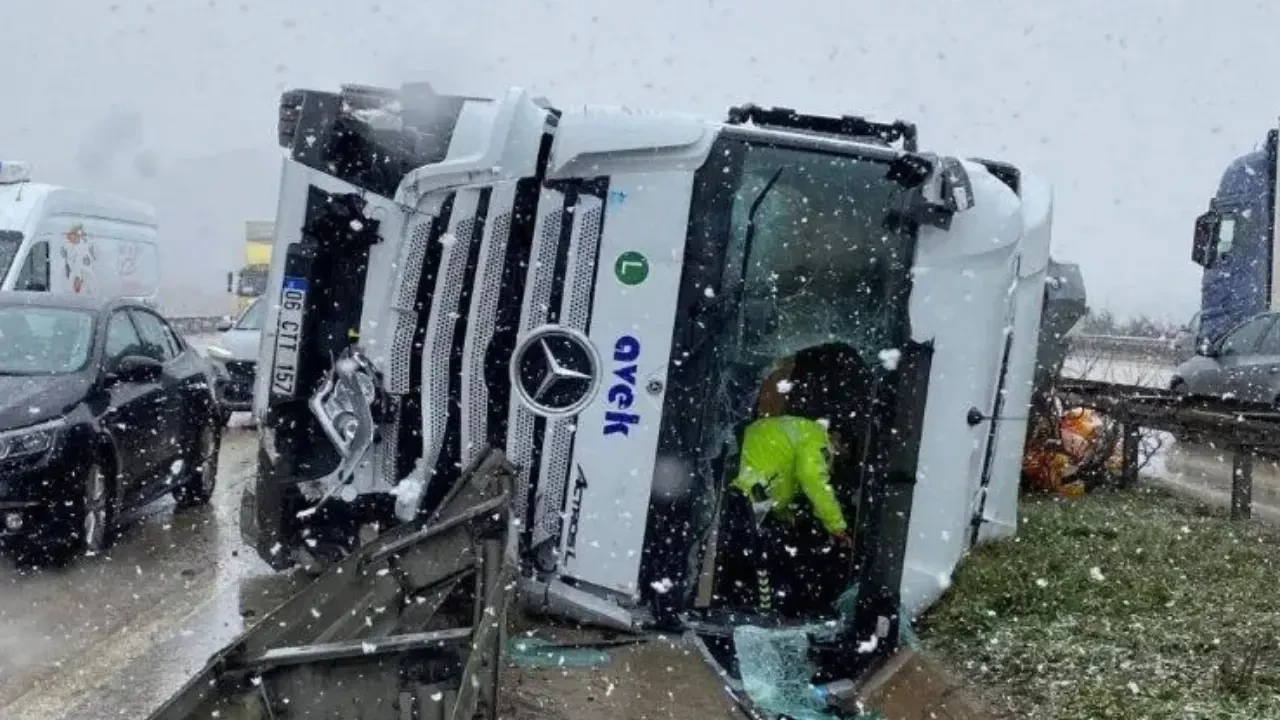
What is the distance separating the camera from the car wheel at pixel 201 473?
9.71 m

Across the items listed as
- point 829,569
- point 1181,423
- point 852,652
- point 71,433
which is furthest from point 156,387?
point 1181,423

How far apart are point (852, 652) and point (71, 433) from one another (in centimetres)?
453

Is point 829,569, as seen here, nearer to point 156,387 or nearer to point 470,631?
point 470,631

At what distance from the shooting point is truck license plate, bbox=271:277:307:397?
5.71 meters

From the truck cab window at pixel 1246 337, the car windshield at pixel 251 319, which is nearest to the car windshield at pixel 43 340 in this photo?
the car windshield at pixel 251 319

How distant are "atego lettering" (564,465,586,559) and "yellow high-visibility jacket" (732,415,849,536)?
78 cm

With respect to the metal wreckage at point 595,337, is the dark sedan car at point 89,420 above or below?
below

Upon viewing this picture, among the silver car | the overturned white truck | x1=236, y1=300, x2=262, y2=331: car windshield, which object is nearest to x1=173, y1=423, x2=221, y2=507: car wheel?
the overturned white truck

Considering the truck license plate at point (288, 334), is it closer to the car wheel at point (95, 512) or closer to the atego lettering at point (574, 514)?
the atego lettering at point (574, 514)

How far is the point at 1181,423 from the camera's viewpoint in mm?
10039

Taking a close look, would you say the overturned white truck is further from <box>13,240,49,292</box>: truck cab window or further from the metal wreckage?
<box>13,240,49,292</box>: truck cab window

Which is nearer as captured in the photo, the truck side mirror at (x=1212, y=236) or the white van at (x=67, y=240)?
the white van at (x=67, y=240)

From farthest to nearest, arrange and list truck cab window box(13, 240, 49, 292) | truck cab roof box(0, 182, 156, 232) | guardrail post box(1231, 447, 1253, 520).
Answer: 1. truck cab roof box(0, 182, 156, 232)
2. truck cab window box(13, 240, 49, 292)
3. guardrail post box(1231, 447, 1253, 520)

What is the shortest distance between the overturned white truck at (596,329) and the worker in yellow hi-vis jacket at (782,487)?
0.62ft
